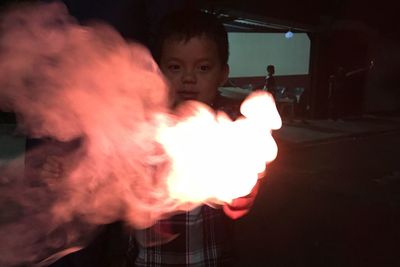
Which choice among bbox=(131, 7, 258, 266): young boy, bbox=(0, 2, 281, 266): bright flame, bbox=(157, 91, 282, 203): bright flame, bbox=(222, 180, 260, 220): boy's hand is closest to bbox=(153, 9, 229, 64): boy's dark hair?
bbox=(131, 7, 258, 266): young boy

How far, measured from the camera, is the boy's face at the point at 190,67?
1.73 metres

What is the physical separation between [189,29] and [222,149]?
518 millimetres

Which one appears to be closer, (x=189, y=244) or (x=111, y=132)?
(x=111, y=132)

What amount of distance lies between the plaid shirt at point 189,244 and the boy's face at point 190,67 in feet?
1.56

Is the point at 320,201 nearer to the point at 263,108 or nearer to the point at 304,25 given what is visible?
the point at 263,108

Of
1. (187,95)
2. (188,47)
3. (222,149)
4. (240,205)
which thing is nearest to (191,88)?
(187,95)

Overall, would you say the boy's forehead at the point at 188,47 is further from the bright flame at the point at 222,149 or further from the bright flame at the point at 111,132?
the bright flame at the point at 222,149

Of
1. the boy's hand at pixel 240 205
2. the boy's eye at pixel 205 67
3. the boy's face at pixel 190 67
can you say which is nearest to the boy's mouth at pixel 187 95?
the boy's face at pixel 190 67

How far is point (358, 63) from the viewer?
57.0ft

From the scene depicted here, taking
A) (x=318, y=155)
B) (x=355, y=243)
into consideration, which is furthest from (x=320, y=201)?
(x=318, y=155)

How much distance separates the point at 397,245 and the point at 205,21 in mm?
3704

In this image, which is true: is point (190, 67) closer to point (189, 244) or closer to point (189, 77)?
point (189, 77)

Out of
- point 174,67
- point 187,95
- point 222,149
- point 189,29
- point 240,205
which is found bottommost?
point 240,205

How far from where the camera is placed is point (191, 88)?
1736 mm
